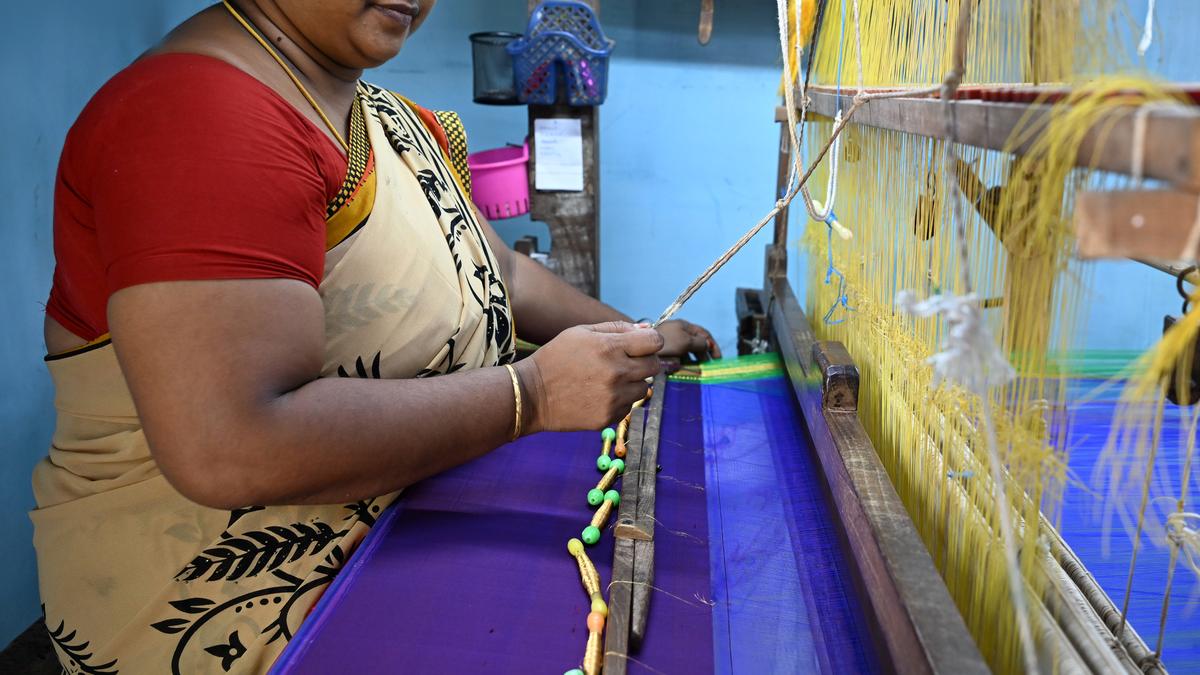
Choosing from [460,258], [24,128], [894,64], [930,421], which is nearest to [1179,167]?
[930,421]

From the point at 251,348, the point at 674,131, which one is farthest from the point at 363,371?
the point at 674,131

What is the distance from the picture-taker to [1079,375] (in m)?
0.72

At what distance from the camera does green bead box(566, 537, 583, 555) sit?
111 cm

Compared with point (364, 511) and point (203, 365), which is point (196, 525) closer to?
point (364, 511)

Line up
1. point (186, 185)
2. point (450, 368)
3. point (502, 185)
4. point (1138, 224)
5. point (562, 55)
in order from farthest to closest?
point (502, 185)
point (562, 55)
point (450, 368)
point (186, 185)
point (1138, 224)

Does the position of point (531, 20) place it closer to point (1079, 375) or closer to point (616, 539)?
point (616, 539)

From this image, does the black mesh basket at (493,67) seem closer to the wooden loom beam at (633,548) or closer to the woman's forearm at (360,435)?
the wooden loom beam at (633,548)

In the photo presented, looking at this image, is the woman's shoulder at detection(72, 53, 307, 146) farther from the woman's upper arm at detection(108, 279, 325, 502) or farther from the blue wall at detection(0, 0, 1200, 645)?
the blue wall at detection(0, 0, 1200, 645)

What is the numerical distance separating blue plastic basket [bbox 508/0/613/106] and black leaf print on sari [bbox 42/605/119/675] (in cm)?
187

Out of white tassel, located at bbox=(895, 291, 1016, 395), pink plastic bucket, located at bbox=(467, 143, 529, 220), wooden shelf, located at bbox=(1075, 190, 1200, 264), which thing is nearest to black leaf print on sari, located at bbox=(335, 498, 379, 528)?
white tassel, located at bbox=(895, 291, 1016, 395)

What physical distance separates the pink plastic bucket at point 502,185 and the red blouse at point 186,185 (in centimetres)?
166

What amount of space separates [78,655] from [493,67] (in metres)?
1.99

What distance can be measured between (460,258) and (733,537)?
610mm

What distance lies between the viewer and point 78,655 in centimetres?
113
